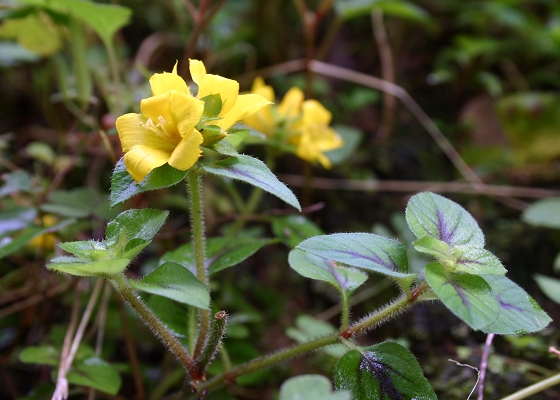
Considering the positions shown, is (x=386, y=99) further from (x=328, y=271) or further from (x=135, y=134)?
(x=135, y=134)

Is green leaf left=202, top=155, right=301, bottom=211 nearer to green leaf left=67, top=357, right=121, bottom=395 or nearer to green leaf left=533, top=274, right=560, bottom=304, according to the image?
green leaf left=67, top=357, right=121, bottom=395

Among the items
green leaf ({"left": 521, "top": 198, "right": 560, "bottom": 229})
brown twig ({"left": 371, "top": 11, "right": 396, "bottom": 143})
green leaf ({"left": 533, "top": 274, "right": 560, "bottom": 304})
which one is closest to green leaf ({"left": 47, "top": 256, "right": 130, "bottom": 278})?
green leaf ({"left": 533, "top": 274, "right": 560, "bottom": 304})

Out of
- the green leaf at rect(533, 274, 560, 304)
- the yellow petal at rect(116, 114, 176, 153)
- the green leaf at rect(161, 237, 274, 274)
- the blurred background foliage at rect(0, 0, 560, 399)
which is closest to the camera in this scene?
the yellow petal at rect(116, 114, 176, 153)

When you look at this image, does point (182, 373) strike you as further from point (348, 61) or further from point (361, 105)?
point (348, 61)

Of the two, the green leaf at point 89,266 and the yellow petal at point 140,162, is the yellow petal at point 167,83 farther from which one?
the green leaf at point 89,266

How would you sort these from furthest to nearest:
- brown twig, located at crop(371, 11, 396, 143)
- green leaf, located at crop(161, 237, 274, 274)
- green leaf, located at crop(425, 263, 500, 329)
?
brown twig, located at crop(371, 11, 396, 143) < green leaf, located at crop(161, 237, 274, 274) < green leaf, located at crop(425, 263, 500, 329)

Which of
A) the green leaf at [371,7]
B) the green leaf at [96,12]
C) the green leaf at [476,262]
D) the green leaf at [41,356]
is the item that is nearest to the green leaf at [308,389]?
the green leaf at [476,262]

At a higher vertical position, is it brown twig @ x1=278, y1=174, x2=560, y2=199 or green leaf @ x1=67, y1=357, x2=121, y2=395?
green leaf @ x1=67, y1=357, x2=121, y2=395
